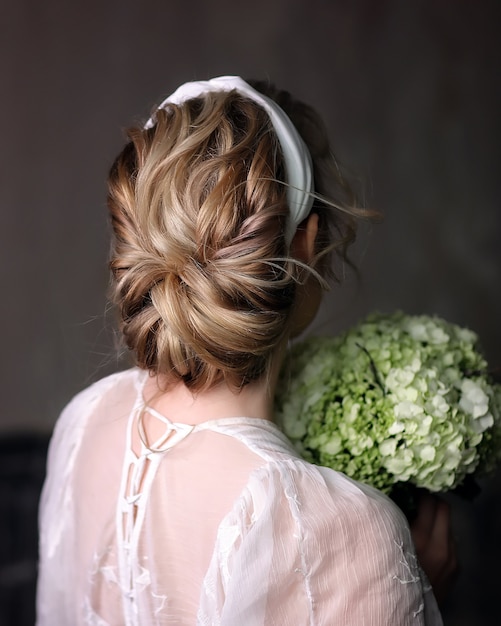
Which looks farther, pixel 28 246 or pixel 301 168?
pixel 28 246

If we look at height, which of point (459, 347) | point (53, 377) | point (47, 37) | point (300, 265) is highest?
point (47, 37)

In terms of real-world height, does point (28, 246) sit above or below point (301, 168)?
below

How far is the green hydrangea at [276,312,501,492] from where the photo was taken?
1160 mm

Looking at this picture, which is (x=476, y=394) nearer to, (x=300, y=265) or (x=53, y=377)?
(x=300, y=265)

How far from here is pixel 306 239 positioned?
110 cm

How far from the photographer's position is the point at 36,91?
101 inches

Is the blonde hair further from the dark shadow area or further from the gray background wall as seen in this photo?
the dark shadow area

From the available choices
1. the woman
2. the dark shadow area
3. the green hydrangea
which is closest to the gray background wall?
the dark shadow area

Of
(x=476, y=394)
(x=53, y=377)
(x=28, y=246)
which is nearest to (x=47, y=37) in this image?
(x=28, y=246)

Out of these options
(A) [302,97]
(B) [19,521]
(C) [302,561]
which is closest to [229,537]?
(C) [302,561]

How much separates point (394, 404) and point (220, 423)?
334 millimetres

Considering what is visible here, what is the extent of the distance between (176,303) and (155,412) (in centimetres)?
19

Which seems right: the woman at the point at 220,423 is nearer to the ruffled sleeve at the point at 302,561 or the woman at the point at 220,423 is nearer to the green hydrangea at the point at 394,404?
the ruffled sleeve at the point at 302,561

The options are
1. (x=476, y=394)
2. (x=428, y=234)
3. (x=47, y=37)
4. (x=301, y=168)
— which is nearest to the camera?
(x=301, y=168)
